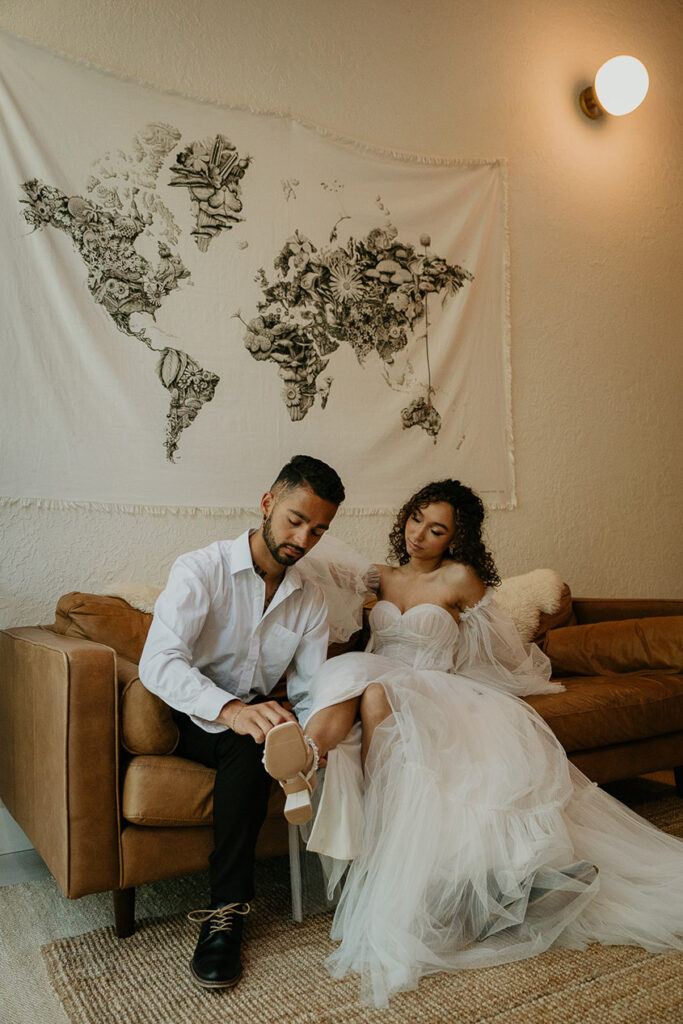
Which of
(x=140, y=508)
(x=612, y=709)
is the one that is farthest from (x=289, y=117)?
(x=612, y=709)

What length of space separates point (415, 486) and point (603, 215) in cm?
168

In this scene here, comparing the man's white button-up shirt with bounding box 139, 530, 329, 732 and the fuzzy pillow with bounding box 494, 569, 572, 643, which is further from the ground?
the man's white button-up shirt with bounding box 139, 530, 329, 732

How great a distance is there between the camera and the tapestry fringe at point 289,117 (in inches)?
101

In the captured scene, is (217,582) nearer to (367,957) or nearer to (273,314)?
(367,957)

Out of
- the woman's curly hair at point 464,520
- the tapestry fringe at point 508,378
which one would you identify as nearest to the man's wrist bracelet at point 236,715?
the woman's curly hair at point 464,520

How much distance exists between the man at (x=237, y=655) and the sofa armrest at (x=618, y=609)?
4.91 feet

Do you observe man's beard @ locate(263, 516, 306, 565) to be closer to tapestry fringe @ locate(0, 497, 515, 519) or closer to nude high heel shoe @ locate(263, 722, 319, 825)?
nude high heel shoe @ locate(263, 722, 319, 825)

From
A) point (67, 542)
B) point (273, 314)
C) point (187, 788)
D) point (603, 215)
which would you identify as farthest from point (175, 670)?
point (603, 215)

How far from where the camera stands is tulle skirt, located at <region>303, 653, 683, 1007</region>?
5.50 feet

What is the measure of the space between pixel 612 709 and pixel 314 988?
4.13 ft

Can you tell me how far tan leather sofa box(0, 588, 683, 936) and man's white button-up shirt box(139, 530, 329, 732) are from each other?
9 centimetres

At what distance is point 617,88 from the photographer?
3.67 m

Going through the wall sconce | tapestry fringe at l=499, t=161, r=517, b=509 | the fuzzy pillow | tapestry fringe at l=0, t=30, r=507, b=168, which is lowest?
the fuzzy pillow

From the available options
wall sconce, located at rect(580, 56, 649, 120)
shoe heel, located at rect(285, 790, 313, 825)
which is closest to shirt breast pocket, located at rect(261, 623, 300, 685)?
shoe heel, located at rect(285, 790, 313, 825)
